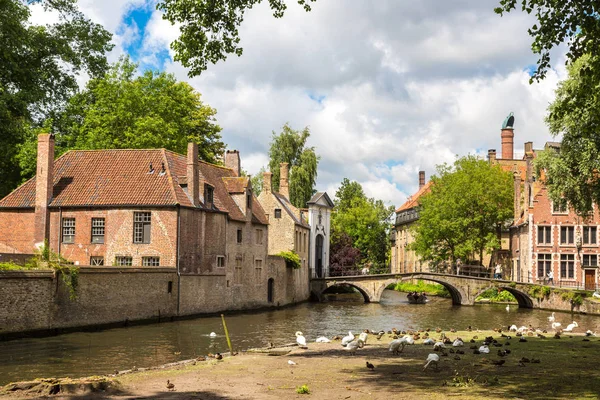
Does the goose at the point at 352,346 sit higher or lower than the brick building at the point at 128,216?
lower

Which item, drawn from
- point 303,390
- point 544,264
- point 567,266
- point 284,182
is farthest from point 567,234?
point 303,390

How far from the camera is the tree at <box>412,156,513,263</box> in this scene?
58.8 metres

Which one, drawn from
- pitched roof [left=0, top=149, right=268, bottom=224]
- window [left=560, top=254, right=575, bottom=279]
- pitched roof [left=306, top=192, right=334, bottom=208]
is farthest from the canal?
pitched roof [left=306, top=192, right=334, bottom=208]

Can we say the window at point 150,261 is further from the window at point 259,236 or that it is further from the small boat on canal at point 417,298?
the small boat on canal at point 417,298

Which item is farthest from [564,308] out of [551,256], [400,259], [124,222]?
Result: [400,259]

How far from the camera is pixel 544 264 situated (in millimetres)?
54000

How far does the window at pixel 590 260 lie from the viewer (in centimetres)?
5216

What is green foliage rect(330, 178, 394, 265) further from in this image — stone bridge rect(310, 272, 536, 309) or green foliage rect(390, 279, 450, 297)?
stone bridge rect(310, 272, 536, 309)

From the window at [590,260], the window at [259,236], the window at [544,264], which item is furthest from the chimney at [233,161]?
the window at [590,260]

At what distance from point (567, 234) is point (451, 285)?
949cm

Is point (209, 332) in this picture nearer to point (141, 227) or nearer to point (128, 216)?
point (141, 227)

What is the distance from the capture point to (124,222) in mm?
35625

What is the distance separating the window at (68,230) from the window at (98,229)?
1122 mm

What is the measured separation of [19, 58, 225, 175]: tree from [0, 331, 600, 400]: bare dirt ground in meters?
25.3
